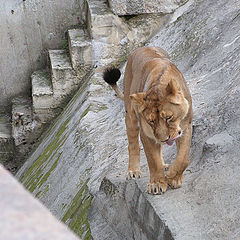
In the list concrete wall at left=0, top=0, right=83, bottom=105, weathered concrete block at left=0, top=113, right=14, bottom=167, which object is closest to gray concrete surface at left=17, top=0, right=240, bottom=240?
weathered concrete block at left=0, top=113, right=14, bottom=167

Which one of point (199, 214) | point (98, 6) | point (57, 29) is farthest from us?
point (57, 29)

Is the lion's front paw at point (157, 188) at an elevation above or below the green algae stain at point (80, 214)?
above

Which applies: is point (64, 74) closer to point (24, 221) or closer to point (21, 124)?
point (21, 124)

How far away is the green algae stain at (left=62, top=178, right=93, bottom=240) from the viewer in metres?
4.95

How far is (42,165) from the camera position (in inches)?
279

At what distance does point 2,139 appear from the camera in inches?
334

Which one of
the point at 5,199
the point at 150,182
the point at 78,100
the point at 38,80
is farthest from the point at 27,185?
the point at 5,199

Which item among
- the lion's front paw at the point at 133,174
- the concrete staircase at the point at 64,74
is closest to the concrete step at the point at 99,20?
the concrete staircase at the point at 64,74

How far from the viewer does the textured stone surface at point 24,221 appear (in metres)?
0.88

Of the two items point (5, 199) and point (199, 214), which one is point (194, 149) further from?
point (5, 199)

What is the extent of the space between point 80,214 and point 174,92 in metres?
2.41

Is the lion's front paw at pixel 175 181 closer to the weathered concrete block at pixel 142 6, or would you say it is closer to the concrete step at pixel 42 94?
the weathered concrete block at pixel 142 6

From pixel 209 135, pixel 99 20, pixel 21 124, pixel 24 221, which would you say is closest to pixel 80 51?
pixel 99 20

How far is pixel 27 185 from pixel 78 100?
1688mm
